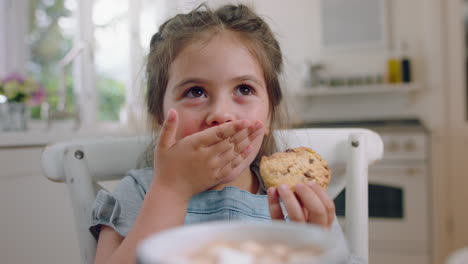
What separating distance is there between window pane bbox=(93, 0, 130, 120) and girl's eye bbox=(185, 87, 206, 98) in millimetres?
2236

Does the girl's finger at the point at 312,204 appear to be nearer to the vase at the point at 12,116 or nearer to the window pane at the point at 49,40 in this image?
the vase at the point at 12,116

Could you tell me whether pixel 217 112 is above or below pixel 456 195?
above

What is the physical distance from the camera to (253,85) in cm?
87

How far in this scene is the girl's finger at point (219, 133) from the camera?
0.61 m

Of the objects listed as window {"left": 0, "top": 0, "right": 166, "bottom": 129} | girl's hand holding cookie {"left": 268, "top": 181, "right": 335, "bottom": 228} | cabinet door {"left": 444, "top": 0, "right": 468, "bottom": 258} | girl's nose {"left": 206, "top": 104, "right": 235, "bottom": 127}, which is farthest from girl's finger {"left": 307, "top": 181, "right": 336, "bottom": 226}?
cabinet door {"left": 444, "top": 0, "right": 468, "bottom": 258}

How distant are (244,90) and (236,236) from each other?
24.3 inches

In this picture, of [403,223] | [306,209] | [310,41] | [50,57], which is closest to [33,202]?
[50,57]

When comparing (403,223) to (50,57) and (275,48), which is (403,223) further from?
(50,57)

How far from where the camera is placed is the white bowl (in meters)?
0.25

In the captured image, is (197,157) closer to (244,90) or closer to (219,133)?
(219,133)

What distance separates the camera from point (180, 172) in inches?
25.5

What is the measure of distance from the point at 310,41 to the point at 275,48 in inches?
114

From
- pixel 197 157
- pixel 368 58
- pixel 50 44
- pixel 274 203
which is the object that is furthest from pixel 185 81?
pixel 368 58

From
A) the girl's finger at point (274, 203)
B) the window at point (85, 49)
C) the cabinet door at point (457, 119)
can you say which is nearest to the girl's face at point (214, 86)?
the girl's finger at point (274, 203)
